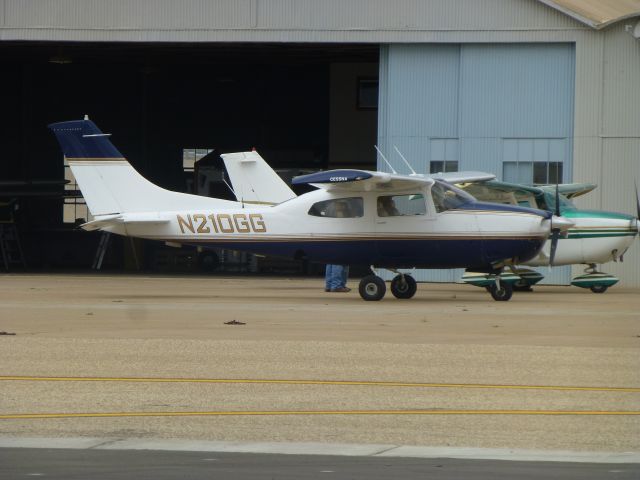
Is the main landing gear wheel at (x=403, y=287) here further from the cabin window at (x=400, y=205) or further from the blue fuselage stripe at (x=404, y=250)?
the cabin window at (x=400, y=205)

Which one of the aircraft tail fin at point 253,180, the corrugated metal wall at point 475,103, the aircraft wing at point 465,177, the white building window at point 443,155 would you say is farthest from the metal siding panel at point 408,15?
the aircraft wing at point 465,177

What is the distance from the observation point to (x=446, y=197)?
21.1 meters

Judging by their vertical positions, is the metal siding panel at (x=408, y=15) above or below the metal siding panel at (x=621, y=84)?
above

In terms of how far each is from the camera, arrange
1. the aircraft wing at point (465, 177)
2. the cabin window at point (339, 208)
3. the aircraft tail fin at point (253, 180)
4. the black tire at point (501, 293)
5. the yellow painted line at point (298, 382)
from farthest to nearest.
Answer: the aircraft tail fin at point (253, 180)
the aircraft wing at point (465, 177)
the black tire at point (501, 293)
the cabin window at point (339, 208)
the yellow painted line at point (298, 382)

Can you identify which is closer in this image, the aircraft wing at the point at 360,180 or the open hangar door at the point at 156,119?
the aircraft wing at the point at 360,180

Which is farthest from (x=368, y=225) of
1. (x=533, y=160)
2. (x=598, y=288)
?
(x=533, y=160)

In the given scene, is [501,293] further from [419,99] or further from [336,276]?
[419,99]

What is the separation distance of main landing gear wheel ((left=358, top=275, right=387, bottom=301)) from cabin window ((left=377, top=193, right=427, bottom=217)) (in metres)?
1.21

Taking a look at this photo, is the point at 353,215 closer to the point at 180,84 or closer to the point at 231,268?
the point at 231,268

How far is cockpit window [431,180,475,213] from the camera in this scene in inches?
830

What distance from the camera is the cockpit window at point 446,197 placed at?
2108 cm

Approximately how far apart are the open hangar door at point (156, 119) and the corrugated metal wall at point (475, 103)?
1133cm

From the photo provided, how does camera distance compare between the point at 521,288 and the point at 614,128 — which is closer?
the point at 521,288

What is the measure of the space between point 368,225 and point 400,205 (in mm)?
681
